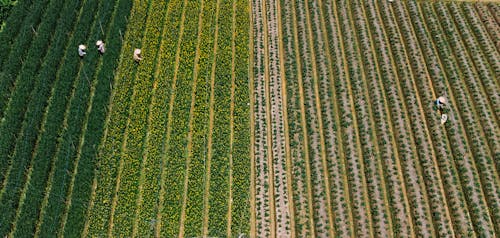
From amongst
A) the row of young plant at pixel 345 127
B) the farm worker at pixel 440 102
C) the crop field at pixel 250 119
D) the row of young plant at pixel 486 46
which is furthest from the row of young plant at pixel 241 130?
the row of young plant at pixel 486 46

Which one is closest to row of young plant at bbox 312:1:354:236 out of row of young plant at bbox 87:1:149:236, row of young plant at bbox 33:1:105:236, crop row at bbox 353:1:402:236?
crop row at bbox 353:1:402:236

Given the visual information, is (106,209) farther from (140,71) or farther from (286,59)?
(286,59)

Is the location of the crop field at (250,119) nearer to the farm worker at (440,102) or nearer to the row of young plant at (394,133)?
the row of young plant at (394,133)

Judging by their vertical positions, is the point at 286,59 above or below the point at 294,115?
above

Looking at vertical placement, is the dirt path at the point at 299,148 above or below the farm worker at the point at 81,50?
below

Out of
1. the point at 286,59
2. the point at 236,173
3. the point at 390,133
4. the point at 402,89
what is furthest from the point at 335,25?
the point at 236,173

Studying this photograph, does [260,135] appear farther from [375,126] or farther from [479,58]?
[479,58]
